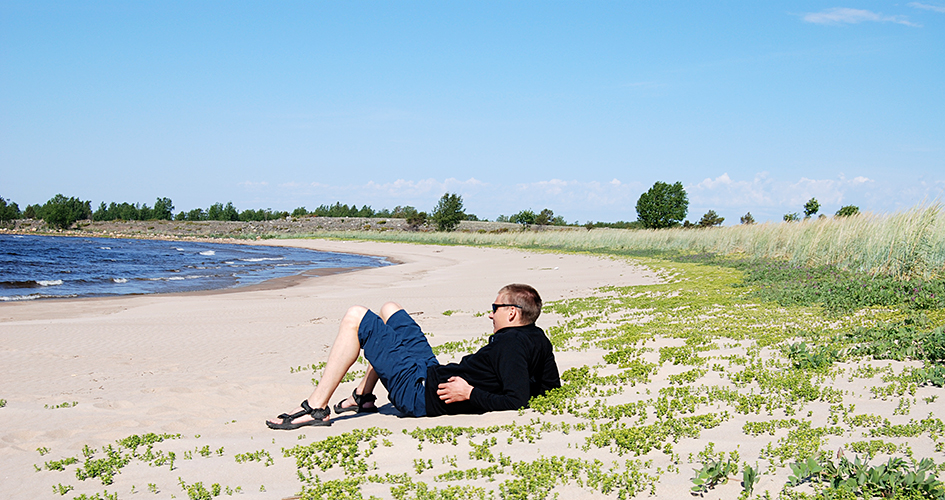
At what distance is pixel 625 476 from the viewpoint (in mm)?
3314

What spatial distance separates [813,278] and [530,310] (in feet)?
33.8

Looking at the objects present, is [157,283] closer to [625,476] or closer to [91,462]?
[91,462]

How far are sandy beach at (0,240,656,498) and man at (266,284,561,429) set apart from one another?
5.9 inches

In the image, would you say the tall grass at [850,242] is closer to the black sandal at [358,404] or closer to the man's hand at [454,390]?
the man's hand at [454,390]

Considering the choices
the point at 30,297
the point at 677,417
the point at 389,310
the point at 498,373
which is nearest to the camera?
the point at 677,417

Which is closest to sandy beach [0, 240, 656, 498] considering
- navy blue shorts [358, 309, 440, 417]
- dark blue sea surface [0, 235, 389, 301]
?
navy blue shorts [358, 309, 440, 417]

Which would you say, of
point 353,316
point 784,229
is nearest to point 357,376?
point 353,316

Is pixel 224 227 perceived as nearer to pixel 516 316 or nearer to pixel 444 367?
pixel 444 367

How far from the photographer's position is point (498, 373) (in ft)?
15.5

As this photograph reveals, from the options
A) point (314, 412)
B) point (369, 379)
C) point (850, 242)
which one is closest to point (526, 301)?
point (369, 379)

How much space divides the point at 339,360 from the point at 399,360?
0.50 meters

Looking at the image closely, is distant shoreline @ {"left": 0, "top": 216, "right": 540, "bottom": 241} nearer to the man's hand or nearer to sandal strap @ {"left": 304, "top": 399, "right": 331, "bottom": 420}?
sandal strap @ {"left": 304, "top": 399, "right": 331, "bottom": 420}

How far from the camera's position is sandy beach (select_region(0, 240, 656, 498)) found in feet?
12.4

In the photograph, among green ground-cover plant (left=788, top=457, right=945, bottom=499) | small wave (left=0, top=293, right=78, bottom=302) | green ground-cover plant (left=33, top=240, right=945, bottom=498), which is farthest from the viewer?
small wave (left=0, top=293, right=78, bottom=302)
